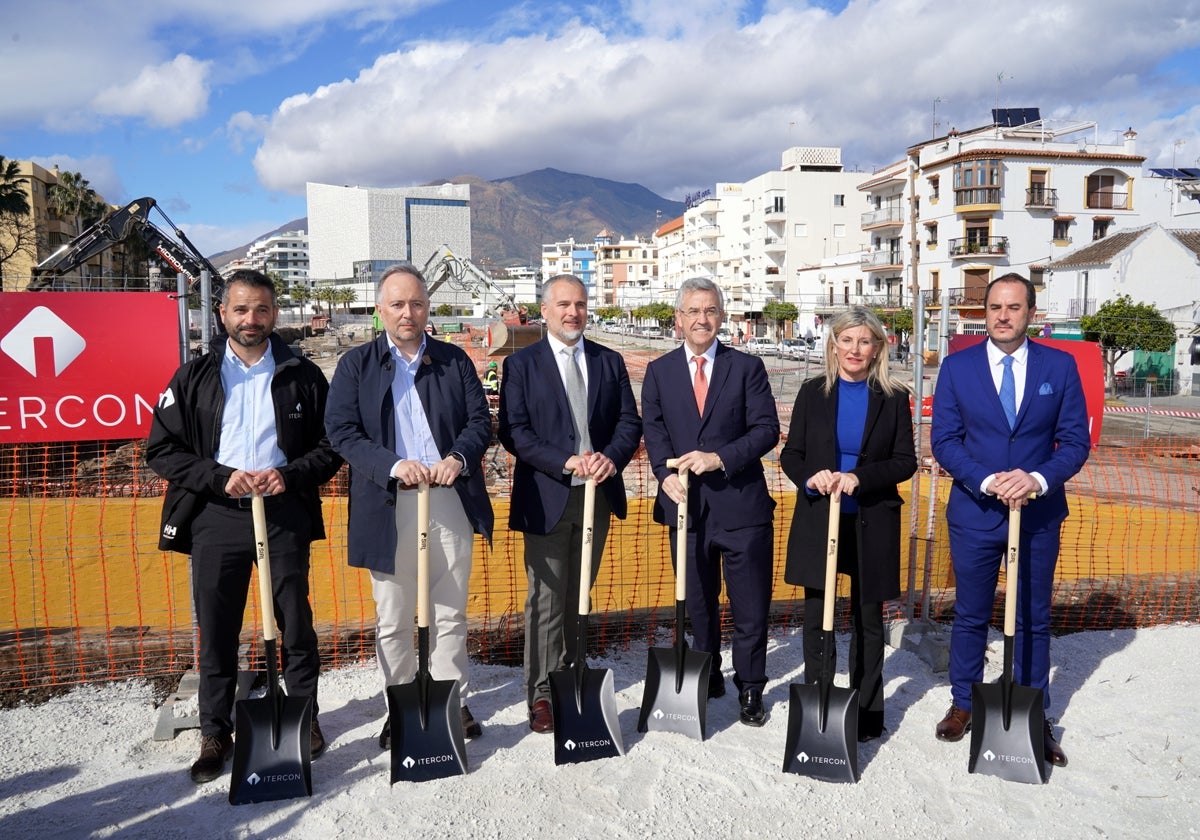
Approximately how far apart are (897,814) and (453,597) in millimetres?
1954

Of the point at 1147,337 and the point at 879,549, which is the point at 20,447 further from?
the point at 1147,337

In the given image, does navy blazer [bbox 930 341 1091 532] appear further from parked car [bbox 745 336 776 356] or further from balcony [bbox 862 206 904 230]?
balcony [bbox 862 206 904 230]

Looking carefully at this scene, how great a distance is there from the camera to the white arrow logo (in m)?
3.86

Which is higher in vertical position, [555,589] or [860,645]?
[555,589]

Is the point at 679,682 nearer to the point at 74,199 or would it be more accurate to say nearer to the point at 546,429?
the point at 546,429

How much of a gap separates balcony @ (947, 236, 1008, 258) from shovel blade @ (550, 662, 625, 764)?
42.3 meters

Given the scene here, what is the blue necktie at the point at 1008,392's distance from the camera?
3.52 m

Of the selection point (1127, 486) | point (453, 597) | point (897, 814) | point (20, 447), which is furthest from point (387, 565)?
point (1127, 486)

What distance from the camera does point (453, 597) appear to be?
352cm

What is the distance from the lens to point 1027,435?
138 inches

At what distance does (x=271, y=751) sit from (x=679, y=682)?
171 cm

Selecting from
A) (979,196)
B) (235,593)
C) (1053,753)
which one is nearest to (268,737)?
(235,593)

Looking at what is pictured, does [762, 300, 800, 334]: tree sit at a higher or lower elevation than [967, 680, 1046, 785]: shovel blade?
higher

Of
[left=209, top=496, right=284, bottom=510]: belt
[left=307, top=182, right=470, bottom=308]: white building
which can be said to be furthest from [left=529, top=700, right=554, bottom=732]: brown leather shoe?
[left=307, top=182, right=470, bottom=308]: white building
